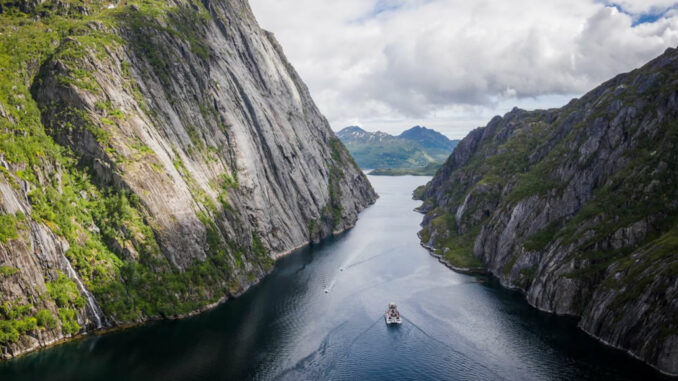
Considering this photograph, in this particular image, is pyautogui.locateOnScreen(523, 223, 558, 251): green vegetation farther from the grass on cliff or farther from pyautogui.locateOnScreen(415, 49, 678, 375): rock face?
the grass on cliff

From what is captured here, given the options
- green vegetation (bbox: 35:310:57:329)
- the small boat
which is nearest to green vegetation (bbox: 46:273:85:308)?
green vegetation (bbox: 35:310:57:329)

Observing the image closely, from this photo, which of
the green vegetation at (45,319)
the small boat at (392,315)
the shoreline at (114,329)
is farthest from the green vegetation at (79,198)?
the small boat at (392,315)

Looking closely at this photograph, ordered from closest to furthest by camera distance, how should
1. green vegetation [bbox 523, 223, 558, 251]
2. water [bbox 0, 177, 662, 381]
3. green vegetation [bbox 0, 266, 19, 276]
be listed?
water [bbox 0, 177, 662, 381] → green vegetation [bbox 0, 266, 19, 276] → green vegetation [bbox 523, 223, 558, 251]

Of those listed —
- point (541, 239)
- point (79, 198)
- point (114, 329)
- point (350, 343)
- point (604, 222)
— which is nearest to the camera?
point (350, 343)

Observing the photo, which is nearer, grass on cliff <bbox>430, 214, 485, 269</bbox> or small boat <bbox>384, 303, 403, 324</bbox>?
small boat <bbox>384, 303, 403, 324</bbox>

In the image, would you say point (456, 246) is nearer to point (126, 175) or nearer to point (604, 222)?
point (604, 222)

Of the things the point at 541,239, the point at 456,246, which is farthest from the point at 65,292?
the point at 456,246

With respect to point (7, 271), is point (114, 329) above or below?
below

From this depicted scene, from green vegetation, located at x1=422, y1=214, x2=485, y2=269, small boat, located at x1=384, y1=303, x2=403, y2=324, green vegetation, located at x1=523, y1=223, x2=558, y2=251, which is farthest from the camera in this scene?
green vegetation, located at x1=422, y1=214, x2=485, y2=269
